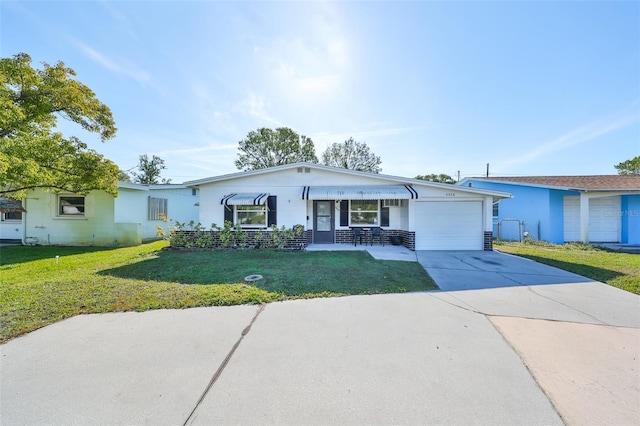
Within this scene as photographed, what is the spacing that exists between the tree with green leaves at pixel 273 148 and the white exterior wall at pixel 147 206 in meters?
16.0

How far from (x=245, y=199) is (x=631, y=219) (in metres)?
20.5

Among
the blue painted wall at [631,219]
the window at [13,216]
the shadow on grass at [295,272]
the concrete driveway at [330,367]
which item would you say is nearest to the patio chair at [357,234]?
the shadow on grass at [295,272]

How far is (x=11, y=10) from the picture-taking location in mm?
7191

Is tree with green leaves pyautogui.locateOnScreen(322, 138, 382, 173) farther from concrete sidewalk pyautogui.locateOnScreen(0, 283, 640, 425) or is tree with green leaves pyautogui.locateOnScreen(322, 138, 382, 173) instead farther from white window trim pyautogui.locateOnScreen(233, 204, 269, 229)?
concrete sidewalk pyautogui.locateOnScreen(0, 283, 640, 425)

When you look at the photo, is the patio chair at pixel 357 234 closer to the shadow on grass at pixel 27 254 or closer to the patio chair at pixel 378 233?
the patio chair at pixel 378 233

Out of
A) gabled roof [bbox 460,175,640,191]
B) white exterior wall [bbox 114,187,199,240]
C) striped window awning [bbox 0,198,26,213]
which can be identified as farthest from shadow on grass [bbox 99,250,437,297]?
gabled roof [bbox 460,175,640,191]

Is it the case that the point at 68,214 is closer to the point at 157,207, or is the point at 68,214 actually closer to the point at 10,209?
the point at 10,209

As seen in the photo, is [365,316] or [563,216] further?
[563,216]

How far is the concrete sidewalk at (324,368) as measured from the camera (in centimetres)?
227

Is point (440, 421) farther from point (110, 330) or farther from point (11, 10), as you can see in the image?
point (11, 10)

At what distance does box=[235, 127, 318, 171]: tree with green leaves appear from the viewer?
111 ft

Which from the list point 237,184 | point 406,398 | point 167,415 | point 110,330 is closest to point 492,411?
point 406,398

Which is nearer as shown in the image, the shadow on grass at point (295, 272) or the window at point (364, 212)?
the shadow on grass at point (295, 272)

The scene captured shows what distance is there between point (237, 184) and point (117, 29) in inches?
258
